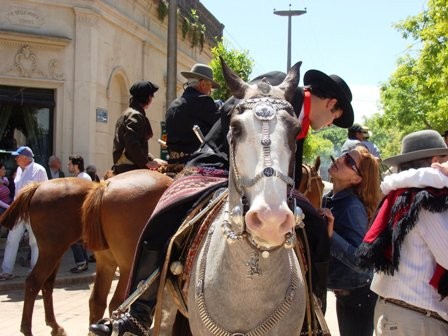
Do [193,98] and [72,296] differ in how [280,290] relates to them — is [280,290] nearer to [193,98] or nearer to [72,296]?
[193,98]

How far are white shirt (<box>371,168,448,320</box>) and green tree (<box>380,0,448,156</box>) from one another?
1014cm

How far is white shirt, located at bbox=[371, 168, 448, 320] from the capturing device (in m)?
3.35

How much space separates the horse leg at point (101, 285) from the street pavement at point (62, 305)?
113cm

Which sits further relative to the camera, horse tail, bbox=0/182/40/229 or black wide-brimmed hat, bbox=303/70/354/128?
horse tail, bbox=0/182/40/229

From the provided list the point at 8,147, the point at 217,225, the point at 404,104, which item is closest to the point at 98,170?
the point at 8,147

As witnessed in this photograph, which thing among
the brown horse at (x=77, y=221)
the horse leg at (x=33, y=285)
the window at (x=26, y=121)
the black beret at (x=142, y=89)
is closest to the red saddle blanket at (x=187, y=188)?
the brown horse at (x=77, y=221)

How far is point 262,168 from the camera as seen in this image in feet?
9.06

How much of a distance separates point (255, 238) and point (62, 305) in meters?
6.60

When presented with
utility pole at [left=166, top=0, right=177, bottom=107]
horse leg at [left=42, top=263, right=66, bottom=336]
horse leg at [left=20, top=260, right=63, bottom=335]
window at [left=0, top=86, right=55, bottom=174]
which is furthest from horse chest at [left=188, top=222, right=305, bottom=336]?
window at [left=0, top=86, right=55, bottom=174]

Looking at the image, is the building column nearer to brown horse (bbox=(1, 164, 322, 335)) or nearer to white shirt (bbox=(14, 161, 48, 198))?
white shirt (bbox=(14, 161, 48, 198))

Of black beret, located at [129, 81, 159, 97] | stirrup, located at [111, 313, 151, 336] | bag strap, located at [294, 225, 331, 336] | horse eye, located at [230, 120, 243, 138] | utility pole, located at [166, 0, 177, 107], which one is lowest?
stirrup, located at [111, 313, 151, 336]

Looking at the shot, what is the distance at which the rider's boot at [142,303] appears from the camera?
3901 mm

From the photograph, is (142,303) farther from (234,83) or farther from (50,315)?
(50,315)

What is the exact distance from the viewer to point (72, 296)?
934cm
